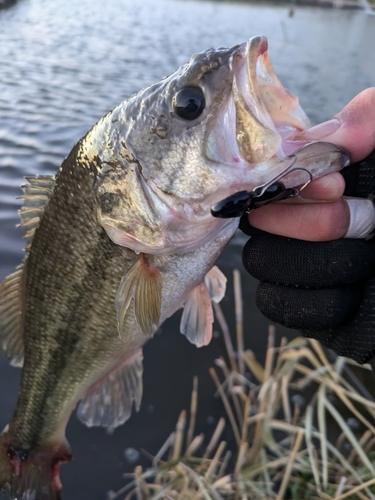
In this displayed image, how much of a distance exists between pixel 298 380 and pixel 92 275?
2.17 metres

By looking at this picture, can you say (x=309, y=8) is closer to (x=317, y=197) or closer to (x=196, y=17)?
(x=196, y=17)

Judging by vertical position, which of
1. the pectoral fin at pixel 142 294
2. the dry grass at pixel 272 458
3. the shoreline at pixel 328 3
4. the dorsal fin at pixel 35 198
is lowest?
the dry grass at pixel 272 458

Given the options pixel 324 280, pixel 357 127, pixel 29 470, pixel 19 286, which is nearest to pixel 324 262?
pixel 324 280

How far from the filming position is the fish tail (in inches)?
77.5

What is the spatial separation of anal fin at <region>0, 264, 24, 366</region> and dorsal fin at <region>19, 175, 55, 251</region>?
225 mm

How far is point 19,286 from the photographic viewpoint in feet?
6.14

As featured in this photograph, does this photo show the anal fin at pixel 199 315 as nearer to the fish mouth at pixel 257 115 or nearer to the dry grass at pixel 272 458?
the fish mouth at pixel 257 115

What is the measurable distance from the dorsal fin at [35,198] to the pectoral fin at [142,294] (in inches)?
20.3

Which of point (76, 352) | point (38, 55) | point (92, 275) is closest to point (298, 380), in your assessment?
point (76, 352)

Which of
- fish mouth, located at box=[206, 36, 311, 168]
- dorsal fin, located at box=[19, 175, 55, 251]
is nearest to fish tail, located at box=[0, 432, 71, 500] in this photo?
dorsal fin, located at box=[19, 175, 55, 251]

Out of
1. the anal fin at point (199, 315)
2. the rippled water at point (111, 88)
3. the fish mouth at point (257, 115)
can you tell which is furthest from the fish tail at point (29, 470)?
the fish mouth at point (257, 115)

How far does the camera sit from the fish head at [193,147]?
116cm

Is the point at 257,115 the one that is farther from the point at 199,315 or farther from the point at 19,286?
the point at 19,286

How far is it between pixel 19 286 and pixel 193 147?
3.65ft
